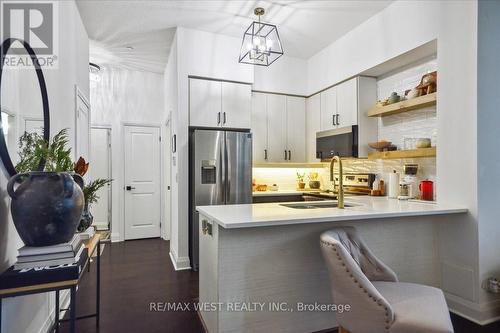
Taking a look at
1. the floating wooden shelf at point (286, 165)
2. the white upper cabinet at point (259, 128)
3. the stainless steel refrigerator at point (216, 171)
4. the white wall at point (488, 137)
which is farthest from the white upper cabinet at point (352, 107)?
the white wall at point (488, 137)

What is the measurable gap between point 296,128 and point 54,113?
3392mm

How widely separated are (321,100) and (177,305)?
3424mm

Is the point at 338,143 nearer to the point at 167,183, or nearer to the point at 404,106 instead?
the point at 404,106

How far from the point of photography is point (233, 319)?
1910 millimetres

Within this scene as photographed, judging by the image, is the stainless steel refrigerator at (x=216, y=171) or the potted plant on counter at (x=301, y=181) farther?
the potted plant on counter at (x=301, y=181)

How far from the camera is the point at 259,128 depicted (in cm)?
446

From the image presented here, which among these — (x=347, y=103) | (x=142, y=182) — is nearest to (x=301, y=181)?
(x=347, y=103)

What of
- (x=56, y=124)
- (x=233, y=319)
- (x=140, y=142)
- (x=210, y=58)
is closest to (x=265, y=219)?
(x=233, y=319)

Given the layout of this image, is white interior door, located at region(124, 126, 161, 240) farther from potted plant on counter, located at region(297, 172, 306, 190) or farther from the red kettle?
the red kettle

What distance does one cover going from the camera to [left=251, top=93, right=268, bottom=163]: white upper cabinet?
4.43 m

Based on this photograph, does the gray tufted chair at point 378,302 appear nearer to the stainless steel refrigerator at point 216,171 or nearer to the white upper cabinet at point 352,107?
the stainless steel refrigerator at point 216,171

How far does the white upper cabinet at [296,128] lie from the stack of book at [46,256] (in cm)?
361

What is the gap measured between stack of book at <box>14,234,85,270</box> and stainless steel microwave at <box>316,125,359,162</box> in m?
3.27

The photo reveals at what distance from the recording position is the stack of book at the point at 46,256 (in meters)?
1.32
